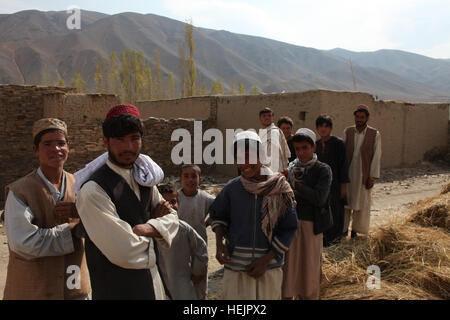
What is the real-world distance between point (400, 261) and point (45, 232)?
3165 mm

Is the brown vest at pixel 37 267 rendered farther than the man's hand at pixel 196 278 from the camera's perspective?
No

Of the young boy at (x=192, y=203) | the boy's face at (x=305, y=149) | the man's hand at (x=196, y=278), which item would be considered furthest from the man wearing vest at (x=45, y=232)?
the boy's face at (x=305, y=149)

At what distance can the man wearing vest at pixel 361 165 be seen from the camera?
4.74 meters

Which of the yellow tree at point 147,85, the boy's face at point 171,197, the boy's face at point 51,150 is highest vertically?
the yellow tree at point 147,85

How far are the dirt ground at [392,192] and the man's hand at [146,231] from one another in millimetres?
1752

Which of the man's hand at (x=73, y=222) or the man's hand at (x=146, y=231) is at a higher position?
the man's hand at (x=146, y=231)

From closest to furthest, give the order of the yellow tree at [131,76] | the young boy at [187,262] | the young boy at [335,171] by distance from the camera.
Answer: the young boy at [187,262] < the young boy at [335,171] < the yellow tree at [131,76]

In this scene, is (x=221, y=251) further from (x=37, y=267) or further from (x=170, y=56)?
(x=170, y=56)

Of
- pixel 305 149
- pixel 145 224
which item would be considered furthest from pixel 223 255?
pixel 305 149

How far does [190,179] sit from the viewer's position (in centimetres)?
310

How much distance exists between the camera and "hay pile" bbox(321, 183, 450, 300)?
3000 mm

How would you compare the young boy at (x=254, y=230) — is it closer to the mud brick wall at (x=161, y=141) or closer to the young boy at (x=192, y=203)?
the young boy at (x=192, y=203)

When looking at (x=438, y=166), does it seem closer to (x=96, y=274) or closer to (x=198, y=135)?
(x=198, y=135)

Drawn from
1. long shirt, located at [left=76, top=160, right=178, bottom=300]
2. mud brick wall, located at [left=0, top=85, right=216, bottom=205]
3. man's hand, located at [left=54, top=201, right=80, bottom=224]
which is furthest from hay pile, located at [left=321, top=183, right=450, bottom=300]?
mud brick wall, located at [left=0, top=85, right=216, bottom=205]
